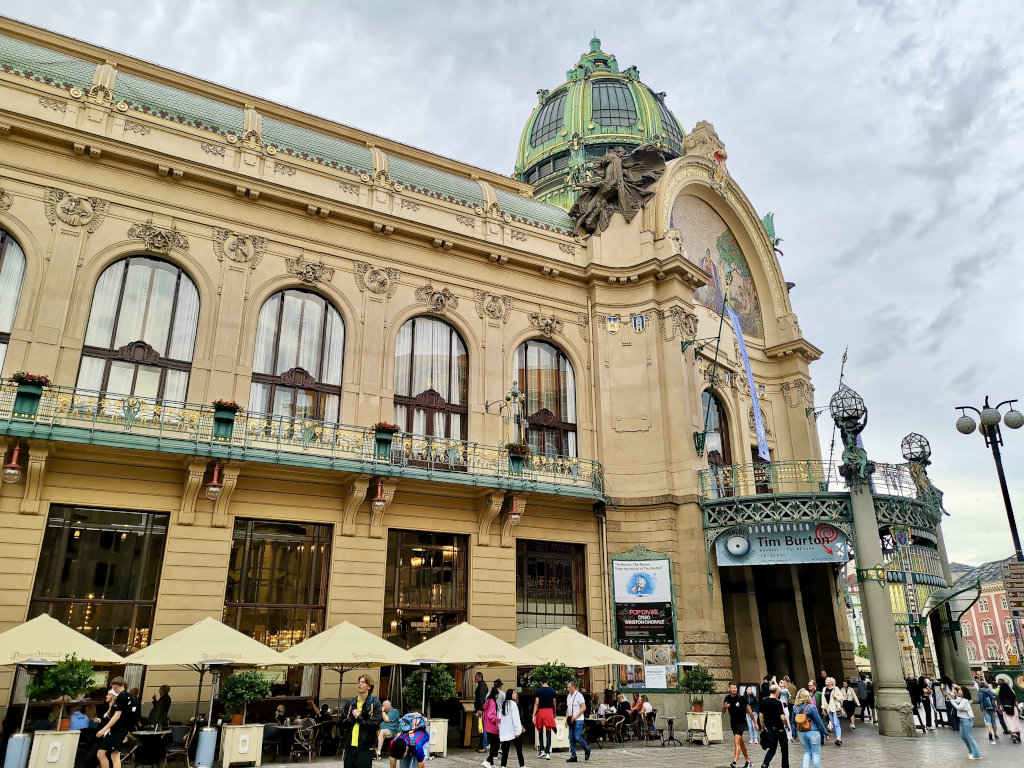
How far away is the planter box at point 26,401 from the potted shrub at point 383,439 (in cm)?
825

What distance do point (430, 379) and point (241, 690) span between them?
38.2 feet

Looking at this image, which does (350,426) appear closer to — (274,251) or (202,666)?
(274,251)

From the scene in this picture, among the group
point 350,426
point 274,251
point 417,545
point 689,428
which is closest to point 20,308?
point 274,251

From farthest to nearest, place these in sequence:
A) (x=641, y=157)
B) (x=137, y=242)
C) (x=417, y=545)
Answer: (x=641, y=157)
(x=417, y=545)
(x=137, y=242)

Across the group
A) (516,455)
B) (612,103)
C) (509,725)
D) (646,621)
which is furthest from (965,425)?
(612,103)

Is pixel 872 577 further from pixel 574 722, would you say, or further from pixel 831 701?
pixel 574 722

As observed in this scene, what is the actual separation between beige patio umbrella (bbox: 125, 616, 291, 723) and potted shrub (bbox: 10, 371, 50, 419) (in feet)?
20.7

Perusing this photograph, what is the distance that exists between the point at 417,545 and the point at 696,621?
362 inches

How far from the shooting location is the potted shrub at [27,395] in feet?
57.2

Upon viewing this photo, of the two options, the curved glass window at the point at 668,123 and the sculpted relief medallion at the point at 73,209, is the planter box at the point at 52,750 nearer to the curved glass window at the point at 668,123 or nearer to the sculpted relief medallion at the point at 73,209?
the sculpted relief medallion at the point at 73,209

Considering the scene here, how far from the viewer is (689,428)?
26.1 m

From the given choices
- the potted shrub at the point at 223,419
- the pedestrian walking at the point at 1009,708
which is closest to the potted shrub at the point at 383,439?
the potted shrub at the point at 223,419

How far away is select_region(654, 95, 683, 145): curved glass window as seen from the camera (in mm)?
44844

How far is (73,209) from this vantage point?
811 inches
